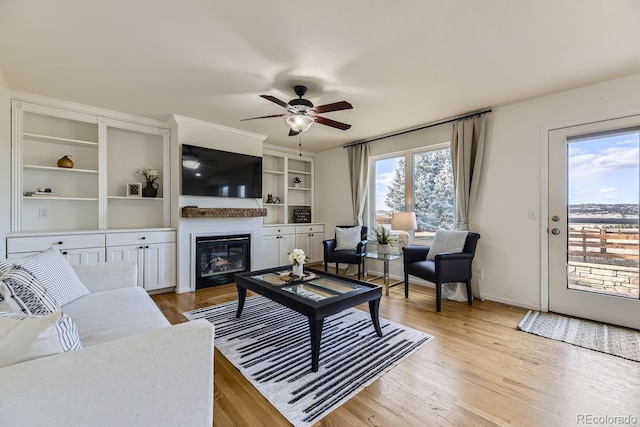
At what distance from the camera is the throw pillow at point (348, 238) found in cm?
462

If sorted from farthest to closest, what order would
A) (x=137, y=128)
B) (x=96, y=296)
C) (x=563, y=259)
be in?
1. (x=137, y=128)
2. (x=563, y=259)
3. (x=96, y=296)

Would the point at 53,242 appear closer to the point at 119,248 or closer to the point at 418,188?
the point at 119,248

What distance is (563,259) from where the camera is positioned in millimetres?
2939

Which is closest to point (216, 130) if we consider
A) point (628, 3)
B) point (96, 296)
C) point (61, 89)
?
point (61, 89)

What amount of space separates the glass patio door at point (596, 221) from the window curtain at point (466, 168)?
718mm

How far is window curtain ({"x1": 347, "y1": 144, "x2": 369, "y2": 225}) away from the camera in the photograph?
4887 mm

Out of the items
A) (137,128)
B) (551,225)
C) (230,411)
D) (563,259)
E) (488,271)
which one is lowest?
(230,411)

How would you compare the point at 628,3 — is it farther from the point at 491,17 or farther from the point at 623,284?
the point at 623,284

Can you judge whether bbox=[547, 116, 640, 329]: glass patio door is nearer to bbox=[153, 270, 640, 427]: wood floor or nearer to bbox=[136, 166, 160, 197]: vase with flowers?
bbox=[153, 270, 640, 427]: wood floor

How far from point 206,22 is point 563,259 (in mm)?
4002

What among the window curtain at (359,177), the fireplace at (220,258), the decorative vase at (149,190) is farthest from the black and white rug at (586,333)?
the decorative vase at (149,190)

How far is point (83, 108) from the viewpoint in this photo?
3.38 m

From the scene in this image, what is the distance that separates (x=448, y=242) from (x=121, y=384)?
342 centimetres

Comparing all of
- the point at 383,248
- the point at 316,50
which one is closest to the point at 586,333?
the point at 383,248
